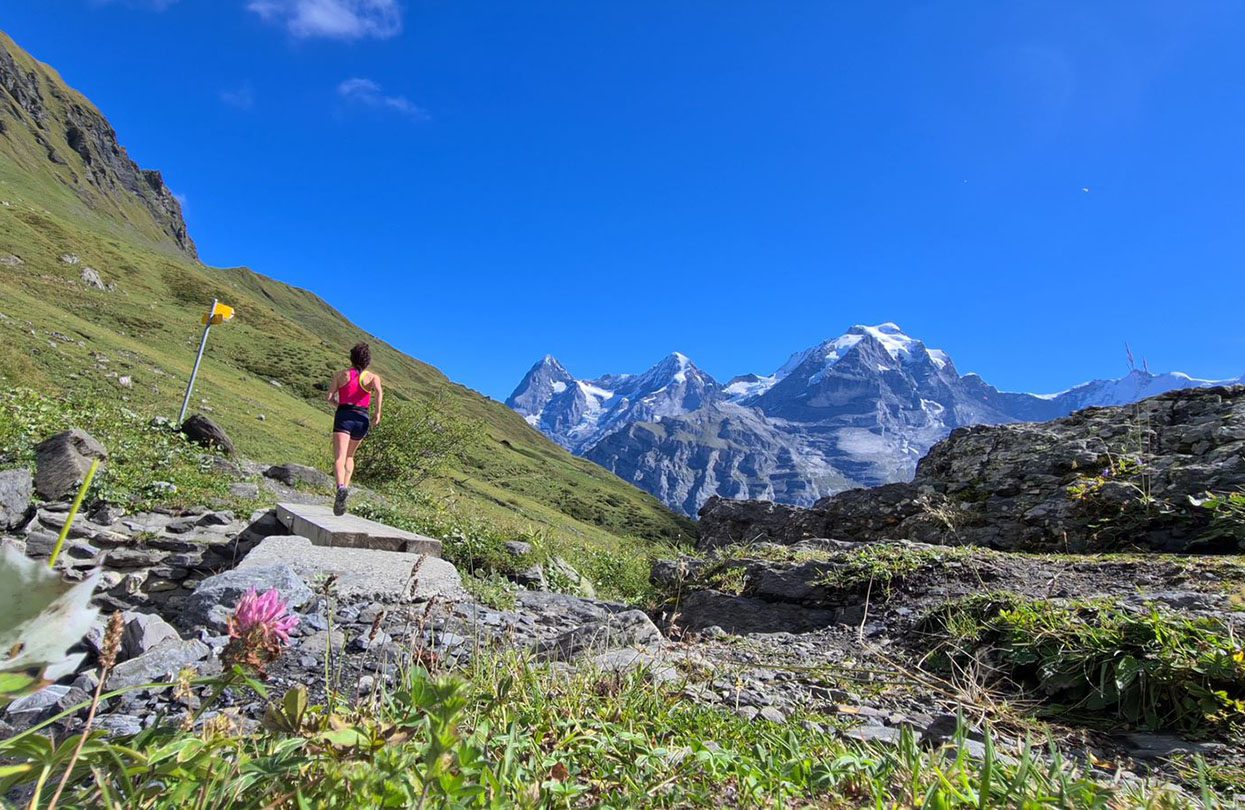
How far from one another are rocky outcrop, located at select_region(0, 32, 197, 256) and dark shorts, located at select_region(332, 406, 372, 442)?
17845cm

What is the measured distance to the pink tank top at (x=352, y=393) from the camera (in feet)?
35.1

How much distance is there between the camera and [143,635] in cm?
417

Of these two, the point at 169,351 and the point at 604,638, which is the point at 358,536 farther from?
the point at 169,351

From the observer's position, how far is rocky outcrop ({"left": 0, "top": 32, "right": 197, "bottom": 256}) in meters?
150

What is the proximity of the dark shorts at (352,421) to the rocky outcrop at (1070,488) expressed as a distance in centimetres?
735

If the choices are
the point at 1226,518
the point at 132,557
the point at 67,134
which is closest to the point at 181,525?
the point at 132,557

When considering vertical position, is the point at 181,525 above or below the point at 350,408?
below

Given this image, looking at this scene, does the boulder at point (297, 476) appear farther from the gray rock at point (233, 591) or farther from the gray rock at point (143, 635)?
the gray rock at point (143, 635)

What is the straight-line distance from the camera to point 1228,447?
316 inches

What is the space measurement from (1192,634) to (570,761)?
3.72 metres

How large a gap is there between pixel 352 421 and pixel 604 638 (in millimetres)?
7994

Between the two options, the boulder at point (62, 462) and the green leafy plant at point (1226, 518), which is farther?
the boulder at point (62, 462)

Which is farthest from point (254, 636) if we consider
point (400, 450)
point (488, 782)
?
point (400, 450)

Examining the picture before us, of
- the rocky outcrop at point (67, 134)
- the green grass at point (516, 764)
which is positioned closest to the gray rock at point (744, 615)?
the green grass at point (516, 764)
